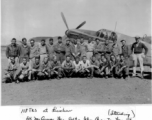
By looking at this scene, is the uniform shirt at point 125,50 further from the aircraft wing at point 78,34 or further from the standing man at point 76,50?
the standing man at point 76,50

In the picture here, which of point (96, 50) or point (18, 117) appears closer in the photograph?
point (18, 117)

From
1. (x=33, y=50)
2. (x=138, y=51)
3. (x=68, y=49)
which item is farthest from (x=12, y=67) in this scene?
(x=138, y=51)

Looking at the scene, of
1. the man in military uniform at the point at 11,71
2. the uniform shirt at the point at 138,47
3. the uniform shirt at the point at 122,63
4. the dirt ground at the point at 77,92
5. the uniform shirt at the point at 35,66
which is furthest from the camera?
the uniform shirt at the point at 138,47

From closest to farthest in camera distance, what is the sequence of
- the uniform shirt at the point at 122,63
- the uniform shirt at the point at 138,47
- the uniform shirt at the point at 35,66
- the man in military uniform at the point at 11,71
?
the man in military uniform at the point at 11,71 → the uniform shirt at the point at 35,66 → the uniform shirt at the point at 122,63 → the uniform shirt at the point at 138,47

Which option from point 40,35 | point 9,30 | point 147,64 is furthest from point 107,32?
point 9,30

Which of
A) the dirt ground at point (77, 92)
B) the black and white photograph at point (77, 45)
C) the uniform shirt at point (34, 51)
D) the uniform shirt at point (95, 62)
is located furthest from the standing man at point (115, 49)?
the uniform shirt at point (34, 51)

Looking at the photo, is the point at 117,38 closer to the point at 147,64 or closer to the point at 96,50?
the point at 96,50

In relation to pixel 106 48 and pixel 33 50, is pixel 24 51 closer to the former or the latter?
pixel 33 50
